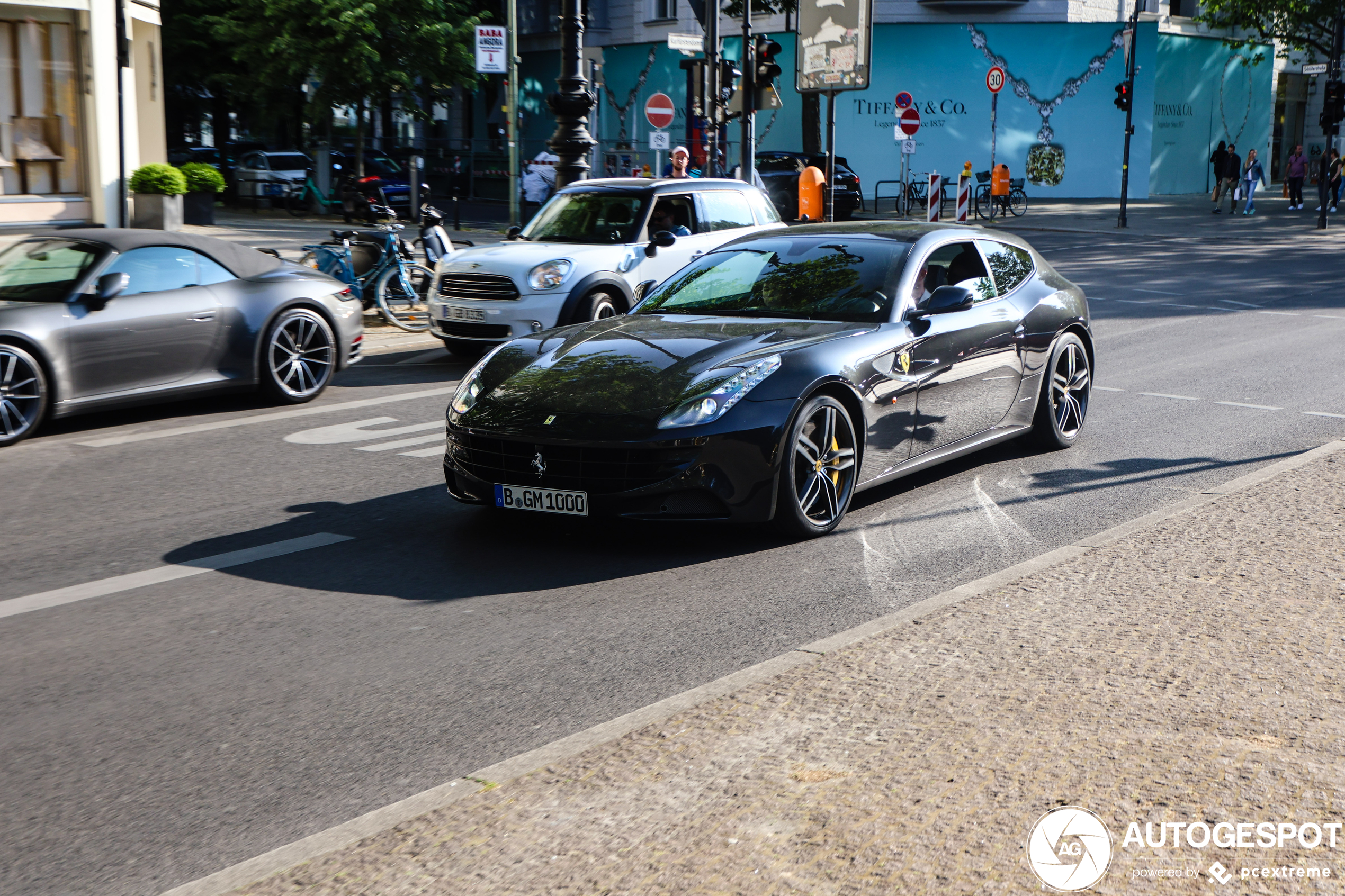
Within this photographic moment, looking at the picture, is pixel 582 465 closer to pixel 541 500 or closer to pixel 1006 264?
pixel 541 500

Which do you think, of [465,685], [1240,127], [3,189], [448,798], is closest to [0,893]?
[448,798]

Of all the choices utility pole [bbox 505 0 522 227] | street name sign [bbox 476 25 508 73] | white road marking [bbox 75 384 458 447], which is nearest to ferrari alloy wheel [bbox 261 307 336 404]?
white road marking [bbox 75 384 458 447]

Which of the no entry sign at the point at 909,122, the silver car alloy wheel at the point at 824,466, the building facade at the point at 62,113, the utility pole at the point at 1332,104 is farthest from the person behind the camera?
the utility pole at the point at 1332,104

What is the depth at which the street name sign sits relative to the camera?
1792cm

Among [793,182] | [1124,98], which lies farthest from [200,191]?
[1124,98]

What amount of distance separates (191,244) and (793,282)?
15.7 ft

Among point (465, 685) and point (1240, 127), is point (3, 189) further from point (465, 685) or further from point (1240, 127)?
point (1240, 127)

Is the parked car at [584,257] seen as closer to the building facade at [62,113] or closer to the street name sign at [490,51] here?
the street name sign at [490,51]

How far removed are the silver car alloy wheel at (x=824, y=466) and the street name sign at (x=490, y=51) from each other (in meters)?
12.7

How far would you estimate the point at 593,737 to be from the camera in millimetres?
3850

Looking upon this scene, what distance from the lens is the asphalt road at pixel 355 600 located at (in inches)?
146

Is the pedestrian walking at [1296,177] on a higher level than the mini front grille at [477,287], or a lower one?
higher

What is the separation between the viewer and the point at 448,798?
136 inches

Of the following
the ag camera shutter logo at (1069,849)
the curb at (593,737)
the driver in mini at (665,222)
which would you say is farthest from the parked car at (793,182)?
the ag camera shutter logo at (1069,849)
